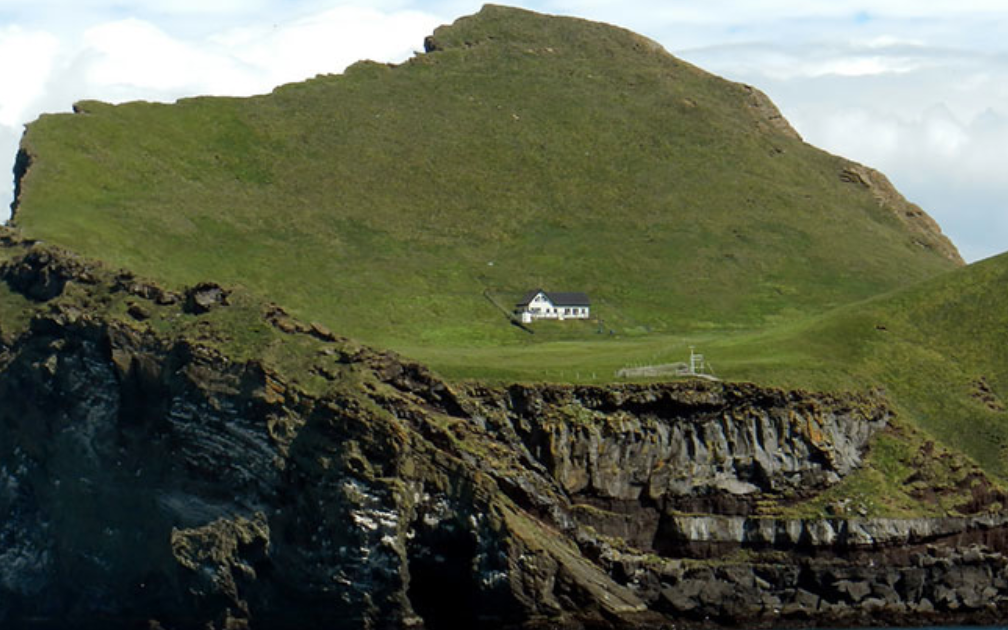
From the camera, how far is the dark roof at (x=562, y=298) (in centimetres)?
16500

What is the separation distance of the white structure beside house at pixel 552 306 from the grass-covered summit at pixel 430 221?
5.99 feet

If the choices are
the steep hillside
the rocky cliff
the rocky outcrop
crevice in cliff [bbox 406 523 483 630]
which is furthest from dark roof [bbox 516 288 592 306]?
crevice in cliff [bbox 406 523 483 630]

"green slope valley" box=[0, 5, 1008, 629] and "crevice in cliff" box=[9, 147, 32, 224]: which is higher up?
"crevice in cliff" box=[9, 147, 32, 224]

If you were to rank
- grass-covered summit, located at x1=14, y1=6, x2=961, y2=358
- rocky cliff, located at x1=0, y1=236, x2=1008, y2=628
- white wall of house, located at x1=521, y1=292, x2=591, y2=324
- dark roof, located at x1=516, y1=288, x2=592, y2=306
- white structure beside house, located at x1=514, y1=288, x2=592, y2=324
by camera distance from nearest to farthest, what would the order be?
rocky cliff, located at x1=0, y1=236, x2=1008, y2=628, grass-covered summit, located at x1=14, y1=6, x2=961, y2=358, white structure beside house, located at x1=514, y1=288, x2=592, y2=324, white wall of house, located at x1=521, y1=292, x2=591, y2=324, dark roof, located at x1=516, y1=288, x2=592, y2=306

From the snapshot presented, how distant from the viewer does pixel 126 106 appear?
192 meters

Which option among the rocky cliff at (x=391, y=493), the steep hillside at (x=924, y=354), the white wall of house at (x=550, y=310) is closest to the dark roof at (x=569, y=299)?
the white wall of house at (x=550, y=310)

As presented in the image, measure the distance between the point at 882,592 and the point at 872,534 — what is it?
13.8ft

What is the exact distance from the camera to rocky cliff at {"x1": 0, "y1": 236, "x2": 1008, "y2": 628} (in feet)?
358

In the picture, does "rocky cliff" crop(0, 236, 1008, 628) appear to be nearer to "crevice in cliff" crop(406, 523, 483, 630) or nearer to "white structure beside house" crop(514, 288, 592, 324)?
"crevice in cliff" crop(406, 523, 483, 630)

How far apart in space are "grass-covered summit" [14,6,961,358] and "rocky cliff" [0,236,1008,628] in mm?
25392

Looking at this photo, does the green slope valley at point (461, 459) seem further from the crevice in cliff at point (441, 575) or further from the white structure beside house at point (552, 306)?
the white structure beside house at point (552, 306)

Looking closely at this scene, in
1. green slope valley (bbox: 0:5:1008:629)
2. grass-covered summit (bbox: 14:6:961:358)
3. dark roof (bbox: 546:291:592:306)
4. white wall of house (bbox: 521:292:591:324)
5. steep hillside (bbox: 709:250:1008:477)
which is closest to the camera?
green slope valley (bbox: 0:5:1008:629)

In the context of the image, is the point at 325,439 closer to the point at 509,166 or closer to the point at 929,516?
the point at 929,516

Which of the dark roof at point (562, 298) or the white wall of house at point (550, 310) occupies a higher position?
the dark roof at point (562, 298)
